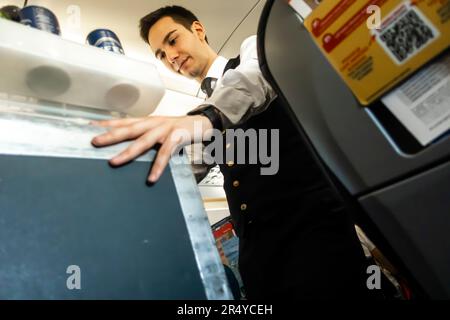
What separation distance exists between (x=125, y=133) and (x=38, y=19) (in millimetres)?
366

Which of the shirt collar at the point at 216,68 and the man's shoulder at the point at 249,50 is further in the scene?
the shirt collar at the point at 216,68

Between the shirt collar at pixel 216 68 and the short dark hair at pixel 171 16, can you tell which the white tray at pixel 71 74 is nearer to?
the shirt collar at pixel 216 68

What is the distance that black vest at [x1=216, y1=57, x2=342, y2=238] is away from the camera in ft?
2.61

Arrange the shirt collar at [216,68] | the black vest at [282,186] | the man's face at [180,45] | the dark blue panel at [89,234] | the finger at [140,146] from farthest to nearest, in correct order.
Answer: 1. the man's face at [180,45]
2. the shirt collar at [216,68]
3. the black vest at [282,186]
4. the finger at [140,146]
5. the dark blue panel at [89,234]

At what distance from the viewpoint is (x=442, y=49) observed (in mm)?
340

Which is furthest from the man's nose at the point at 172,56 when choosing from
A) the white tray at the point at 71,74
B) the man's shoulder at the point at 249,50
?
the white tray at the point at 71,74

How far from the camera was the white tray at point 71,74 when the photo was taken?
50 cm

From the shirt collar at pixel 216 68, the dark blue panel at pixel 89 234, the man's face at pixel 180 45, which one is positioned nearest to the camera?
the dark blue panel at pixel 89 234

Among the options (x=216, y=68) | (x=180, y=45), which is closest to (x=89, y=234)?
(x=216, y=68)

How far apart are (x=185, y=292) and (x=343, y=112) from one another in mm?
356

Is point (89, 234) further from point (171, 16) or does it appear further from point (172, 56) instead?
point (171, 16)

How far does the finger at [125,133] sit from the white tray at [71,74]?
0.40ft

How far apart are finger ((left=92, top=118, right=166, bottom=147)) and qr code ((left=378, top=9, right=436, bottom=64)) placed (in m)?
0.40
